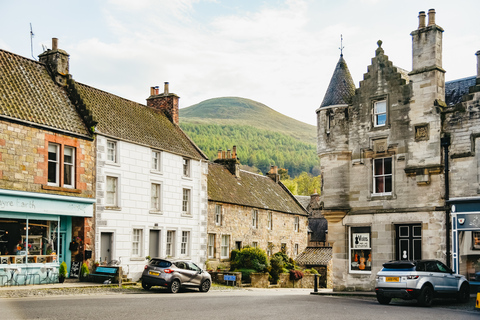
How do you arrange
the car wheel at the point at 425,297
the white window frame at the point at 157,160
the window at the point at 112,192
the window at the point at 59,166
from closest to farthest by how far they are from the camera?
the car wheel at the point at 425,297 < the window at the point at 59,166 < the window at the point at 112,192 < the white window frame at the point at 157,160

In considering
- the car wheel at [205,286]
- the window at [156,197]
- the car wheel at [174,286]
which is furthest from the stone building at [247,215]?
the car wheel at [174,286]

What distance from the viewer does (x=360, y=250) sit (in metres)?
27.9

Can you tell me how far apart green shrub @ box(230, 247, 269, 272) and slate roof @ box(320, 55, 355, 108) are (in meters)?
15.7

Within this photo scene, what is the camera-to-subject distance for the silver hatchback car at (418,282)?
1922 centimetres

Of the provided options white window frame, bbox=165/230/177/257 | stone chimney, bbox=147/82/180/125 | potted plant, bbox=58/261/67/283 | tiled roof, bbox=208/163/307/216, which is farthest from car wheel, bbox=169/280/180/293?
stone chimney, bbox=147/82/180/125

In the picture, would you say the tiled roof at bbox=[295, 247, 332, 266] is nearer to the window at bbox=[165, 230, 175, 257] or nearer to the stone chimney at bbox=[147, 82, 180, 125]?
the window at bbox=[165, 230, 175, 257]

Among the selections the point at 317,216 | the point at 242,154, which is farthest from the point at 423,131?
the point at 242,154

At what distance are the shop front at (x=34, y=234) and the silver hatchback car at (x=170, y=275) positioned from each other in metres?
4.64

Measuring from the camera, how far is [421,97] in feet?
86.0

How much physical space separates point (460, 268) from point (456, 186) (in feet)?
11.6

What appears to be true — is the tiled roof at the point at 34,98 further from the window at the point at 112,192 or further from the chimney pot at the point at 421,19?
the chimney pot at the point at 421,19

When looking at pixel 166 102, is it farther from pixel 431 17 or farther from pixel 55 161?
pixel 431 17

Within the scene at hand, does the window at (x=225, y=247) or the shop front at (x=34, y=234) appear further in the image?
the window at (x=225, y=247)

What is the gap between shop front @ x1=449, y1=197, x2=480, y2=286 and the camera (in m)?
23.9
